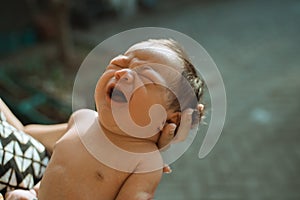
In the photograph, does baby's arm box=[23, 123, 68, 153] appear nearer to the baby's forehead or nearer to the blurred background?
the baby's forehead

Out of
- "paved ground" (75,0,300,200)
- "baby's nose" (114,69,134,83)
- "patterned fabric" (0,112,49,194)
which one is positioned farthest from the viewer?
"paved ground" (75,0,300,200)

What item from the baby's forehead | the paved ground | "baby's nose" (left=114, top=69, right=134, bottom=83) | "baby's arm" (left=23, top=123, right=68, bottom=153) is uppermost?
Result: the baby's forehead

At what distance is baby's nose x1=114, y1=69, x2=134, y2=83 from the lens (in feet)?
2.40

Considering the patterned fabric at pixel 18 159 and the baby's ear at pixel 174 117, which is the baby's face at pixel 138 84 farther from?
the patterned fabric at pixel 18 159

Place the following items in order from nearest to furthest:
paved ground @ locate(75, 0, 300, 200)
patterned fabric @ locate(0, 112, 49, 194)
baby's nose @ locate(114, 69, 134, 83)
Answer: baby's nose @ locate(114, 69, 134, 83) → patterned fabric @ locate(0, 112, 49, 194) → paved ground @ locate(75, 0, 300, 200)

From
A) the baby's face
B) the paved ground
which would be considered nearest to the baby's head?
the baby's face

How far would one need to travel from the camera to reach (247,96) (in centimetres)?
302

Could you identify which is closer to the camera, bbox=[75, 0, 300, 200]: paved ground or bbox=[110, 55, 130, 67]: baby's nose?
bbox=[110, 55, 130, 67]: baby's nose

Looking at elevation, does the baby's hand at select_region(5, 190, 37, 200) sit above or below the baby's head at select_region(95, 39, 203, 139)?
below

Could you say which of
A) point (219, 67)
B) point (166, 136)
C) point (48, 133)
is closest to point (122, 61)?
point (166, 136)

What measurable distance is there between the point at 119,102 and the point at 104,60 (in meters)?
2.30

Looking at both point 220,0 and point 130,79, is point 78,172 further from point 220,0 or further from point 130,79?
point 220,0

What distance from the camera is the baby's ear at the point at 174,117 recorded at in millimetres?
769

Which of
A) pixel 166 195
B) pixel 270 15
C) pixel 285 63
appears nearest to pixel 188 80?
pixel 166 195
